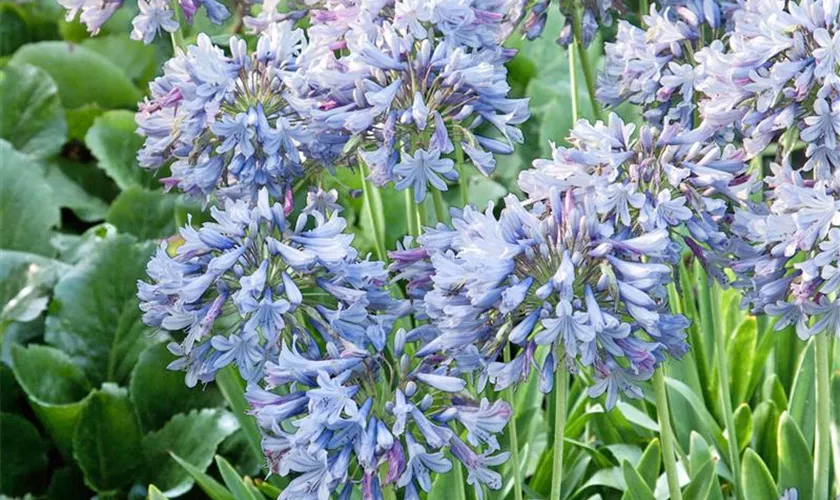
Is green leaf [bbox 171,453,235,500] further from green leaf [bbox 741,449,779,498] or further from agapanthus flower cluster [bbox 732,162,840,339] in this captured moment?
agapanthus flower cluster [bbox 732,162,840,339]

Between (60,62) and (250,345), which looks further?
(60,62)

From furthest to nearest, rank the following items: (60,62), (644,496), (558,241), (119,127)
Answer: (60,62)
(119,127)
(644,496)
(558,241)

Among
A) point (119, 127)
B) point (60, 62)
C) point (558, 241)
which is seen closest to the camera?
point (558, 241)

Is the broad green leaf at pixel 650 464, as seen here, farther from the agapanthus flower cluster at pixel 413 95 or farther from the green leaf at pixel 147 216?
the green leaf at pixel 147 216

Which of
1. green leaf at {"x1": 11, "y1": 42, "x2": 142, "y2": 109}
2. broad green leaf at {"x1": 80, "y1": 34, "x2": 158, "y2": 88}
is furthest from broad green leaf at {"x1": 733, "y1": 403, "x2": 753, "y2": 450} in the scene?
broad green leaf at {"x1": 80, "y1": 34, "x2": 158, "y2": 88}

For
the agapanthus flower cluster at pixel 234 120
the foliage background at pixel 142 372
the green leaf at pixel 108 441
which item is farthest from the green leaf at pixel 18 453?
the agapanthus flower cluster at pixel 234 120

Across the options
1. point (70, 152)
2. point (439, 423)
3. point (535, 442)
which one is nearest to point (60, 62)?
point (70, 152)

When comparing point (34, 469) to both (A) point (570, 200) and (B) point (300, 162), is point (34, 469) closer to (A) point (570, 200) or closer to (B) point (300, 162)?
(B) point (300, 162)
